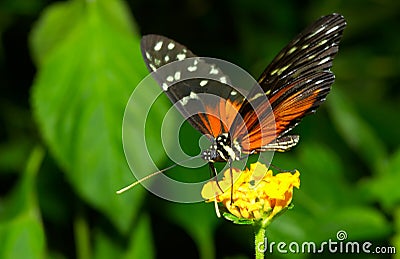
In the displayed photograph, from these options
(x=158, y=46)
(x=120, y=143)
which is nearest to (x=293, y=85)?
(x=158, y=46)

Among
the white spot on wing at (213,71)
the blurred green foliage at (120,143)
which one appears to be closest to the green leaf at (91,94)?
the blurred green foliage at (120,143)

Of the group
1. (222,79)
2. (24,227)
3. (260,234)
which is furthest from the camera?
(24,227)

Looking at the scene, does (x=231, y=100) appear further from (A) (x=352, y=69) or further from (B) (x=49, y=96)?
(A) (x=352, y=69)

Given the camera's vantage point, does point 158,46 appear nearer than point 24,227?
Yes

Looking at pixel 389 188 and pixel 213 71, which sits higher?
pixel 213 71

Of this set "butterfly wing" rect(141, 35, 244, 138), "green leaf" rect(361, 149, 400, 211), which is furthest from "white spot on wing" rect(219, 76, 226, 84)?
"green leaf" rect(361, 149, 400, 211)

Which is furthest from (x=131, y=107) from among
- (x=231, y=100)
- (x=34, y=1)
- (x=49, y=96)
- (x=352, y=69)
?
(x=352, y=69)

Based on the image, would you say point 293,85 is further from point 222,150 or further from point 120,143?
point 120,143
